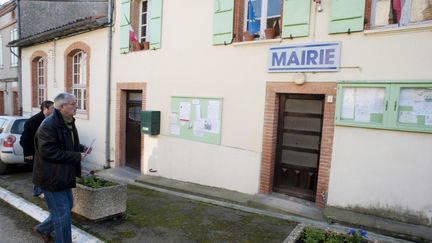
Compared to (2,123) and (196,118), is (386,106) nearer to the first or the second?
(196,118)

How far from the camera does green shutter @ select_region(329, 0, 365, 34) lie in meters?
4.58

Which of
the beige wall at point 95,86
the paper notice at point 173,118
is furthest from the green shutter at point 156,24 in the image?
the beige wall at point 95,86

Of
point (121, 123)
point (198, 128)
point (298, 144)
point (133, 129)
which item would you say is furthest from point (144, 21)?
point (298, 144)

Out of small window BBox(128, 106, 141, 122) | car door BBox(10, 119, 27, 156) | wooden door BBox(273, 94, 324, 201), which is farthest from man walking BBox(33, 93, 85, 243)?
small window BBox(128, 106, 141, 122)

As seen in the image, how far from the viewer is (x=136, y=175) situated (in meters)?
8.06

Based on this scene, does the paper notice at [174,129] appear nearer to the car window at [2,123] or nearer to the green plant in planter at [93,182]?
the green plant in planter at [93,182]

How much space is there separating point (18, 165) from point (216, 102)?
584cm

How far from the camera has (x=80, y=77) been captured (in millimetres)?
10477

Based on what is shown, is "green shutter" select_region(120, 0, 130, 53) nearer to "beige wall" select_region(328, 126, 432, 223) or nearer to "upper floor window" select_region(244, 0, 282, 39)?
"upper floor window" select_region(244, 0, 282, 39)

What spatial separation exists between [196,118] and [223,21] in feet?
7.23

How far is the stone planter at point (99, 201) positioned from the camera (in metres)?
4.14

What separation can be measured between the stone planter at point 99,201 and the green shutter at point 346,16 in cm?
423

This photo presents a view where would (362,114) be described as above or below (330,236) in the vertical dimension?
above

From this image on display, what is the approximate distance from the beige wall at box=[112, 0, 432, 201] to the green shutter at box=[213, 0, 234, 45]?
0.17 m
